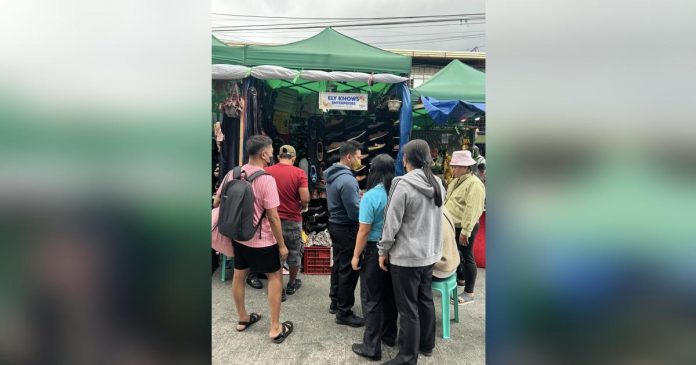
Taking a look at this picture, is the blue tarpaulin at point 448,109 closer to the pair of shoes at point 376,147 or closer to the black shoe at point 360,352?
the pair of shoes at point 376,147

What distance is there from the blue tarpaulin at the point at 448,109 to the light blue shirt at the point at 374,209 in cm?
275

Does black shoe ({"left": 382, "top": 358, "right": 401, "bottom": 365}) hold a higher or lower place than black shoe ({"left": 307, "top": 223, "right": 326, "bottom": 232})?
lower

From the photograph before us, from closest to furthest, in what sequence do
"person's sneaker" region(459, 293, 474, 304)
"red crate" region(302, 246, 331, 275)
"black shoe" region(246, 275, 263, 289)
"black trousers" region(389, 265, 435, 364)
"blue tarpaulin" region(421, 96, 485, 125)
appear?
"black trousers" region(389, 265, 435, 364) < "person's sneaker" region(459, 293, 474, 304) < "black shoe" region(246, 275, 263, 289) < "red crate" region(302, 246, 331, 275) < "blue tarpaulin" region(421, 96, 485, 125)

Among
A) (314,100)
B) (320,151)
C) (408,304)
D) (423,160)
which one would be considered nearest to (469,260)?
(408,304)

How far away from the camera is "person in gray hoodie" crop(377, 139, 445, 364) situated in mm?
2527

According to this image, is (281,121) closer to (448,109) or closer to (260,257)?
(448,109)

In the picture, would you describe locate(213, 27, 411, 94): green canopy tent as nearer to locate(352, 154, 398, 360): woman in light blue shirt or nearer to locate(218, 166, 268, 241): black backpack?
locate(218, 166, 268, 241): black backpack

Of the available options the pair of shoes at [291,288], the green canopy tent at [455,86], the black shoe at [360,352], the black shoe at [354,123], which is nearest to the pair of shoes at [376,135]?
the black shoe at [354,123]

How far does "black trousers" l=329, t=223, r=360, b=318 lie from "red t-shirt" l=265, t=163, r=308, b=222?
0.65 m

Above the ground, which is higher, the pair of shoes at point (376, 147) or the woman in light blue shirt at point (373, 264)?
the pair of shoes at point (376, 147)

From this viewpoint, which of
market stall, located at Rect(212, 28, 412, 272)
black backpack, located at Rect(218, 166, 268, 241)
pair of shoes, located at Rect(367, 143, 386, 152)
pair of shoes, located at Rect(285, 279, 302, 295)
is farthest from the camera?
pair of shoes, located at Rect(367, 143, 386, 152)

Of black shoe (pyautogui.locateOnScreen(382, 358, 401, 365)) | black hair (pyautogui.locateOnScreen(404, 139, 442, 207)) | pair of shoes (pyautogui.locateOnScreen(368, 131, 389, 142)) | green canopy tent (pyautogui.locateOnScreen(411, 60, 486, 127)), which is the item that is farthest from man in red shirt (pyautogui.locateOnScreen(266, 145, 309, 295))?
green canopy tent (pyautogui.locateOnScreen(411, 60, 486, 127))

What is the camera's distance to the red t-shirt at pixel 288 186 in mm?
3898
